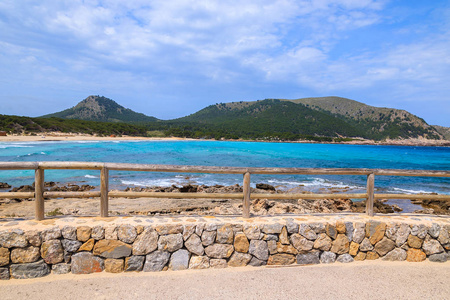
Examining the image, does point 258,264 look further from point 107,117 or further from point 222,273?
point 107,117

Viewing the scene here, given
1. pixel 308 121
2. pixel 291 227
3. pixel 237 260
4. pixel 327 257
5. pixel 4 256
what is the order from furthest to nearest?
pixel 308 121 < pixel 327 257 < pixel 291 227 < pixel 237 260 < pixel 4 256

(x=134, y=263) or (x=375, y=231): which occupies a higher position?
(x=375, y=231)

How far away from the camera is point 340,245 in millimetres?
4625


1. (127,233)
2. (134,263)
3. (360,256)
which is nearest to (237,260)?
(134,263)

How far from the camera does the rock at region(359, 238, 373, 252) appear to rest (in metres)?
4.70

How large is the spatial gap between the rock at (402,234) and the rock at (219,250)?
Answer: 292 cm

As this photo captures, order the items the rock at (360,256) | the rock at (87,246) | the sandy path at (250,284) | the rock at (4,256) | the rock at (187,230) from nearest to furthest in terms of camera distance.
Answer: the sandy path at (250,284) → the rock at (4,256) → the rock at (87,246) → the rock at (187,230) → the rock at (360,256)

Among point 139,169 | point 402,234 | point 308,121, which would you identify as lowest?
point 402,234

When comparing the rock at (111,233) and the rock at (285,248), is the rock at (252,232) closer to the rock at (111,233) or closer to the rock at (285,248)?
the rock at (285,248)

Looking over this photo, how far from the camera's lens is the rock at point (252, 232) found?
173 inches

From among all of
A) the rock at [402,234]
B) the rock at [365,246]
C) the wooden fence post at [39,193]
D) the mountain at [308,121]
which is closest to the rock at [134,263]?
the wooden fence post at [39,193]

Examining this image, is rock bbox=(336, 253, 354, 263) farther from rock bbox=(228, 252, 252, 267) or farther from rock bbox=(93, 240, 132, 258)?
rock bbox=(93, 240, 132, 258)

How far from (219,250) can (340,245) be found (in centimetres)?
206

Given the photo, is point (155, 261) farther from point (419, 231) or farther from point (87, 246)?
point (419, 231)
